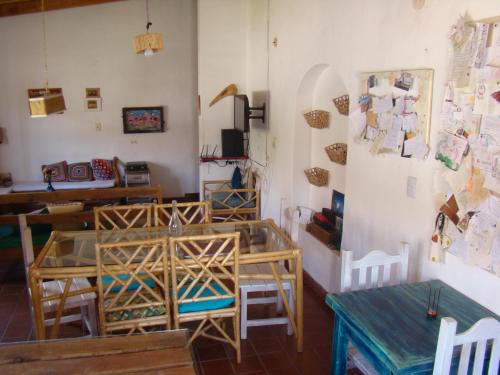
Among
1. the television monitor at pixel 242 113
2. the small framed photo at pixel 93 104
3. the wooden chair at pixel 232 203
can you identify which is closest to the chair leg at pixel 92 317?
the wooden chair at pixel 232 203

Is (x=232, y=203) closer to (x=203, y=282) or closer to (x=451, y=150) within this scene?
(x=203, y=282)

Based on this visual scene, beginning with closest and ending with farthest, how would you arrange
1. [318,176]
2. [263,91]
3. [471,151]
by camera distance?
1. [471,151]
2. [318,176]
3. [263,91]

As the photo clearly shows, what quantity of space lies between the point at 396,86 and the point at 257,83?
117 inches

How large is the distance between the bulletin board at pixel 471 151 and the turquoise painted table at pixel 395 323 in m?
0.22

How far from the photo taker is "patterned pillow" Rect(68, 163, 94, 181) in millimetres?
6773

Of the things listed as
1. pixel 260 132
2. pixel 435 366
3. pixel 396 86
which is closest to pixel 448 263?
pixel 435 366

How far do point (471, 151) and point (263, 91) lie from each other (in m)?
3.32

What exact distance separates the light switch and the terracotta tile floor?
1.12 m

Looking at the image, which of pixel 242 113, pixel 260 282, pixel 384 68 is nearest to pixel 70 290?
pixel 260 282

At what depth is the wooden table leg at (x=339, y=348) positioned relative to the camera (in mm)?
2176

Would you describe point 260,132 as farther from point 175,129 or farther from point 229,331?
point 229,331

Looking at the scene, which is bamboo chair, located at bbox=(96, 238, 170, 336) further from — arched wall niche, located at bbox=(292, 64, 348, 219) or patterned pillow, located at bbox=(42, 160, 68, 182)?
patterned pillow, located at bbox=(42, 160, 68, 182)

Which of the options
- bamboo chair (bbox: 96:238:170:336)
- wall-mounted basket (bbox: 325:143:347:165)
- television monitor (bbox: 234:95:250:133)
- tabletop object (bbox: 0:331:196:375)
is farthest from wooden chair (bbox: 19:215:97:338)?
television monitor (bbox: 234:95:250:133)

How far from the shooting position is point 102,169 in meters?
6.83
